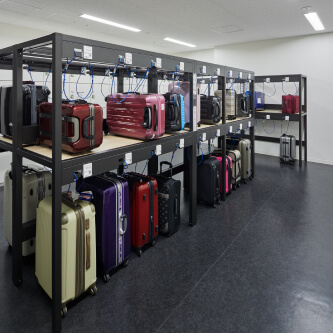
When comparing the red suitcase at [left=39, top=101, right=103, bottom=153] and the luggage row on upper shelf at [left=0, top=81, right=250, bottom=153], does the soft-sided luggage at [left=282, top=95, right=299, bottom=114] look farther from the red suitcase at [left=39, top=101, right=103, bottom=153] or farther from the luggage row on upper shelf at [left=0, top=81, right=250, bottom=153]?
the red suitcase at [left=39, top=101, right=103, bottom=153]

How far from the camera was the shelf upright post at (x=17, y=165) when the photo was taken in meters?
1.87

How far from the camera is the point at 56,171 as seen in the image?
159 cm

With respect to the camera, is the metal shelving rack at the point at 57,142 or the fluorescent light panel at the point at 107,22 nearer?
the metal shelving rack at the point at 57,142

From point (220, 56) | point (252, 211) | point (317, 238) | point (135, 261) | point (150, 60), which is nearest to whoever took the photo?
point (150, 60)

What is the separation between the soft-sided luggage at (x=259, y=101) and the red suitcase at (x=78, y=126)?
501cm

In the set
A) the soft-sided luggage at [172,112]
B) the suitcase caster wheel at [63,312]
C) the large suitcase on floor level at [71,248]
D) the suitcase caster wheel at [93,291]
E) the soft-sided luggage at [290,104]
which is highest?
the soft-sided luggage at [290,104]

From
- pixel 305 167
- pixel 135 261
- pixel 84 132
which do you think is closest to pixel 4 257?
pixel 135 261

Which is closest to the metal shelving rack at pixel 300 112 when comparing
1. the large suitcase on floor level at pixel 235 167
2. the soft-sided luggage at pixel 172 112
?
the large suitcase on floor level at pixel 235 167

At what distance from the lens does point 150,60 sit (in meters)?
2.24

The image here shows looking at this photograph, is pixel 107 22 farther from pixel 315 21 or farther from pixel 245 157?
pixel 315 21

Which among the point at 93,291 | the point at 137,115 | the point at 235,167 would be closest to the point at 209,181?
the point at 235,167

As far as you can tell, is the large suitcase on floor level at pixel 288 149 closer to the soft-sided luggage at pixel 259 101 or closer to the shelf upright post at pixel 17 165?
the soft-sided luggage at pixel 259 101

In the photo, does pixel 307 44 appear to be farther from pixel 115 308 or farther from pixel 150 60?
pixel 115 308

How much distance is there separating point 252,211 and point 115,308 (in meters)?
2.19
